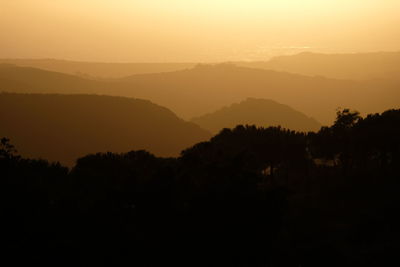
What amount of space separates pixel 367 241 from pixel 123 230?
1801 cm

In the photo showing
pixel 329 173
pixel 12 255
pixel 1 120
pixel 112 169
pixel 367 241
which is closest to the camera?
pixel 12 255

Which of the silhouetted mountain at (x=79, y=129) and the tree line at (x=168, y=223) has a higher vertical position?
the tree line at (x=168, y=223)

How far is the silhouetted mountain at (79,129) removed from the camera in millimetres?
164500

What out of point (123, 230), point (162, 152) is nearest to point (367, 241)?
point (123, 230)

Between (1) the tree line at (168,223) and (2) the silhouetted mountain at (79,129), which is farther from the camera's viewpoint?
(2) the silhouetted mountain at (79,129)

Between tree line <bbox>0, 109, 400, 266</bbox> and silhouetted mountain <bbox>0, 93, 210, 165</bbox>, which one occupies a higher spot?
tree line <bbox>0, 109, 400, 266</bbox>

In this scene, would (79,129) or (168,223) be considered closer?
(168,223)

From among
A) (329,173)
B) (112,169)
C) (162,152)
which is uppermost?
(112,169)

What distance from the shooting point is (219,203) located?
87.1 ft

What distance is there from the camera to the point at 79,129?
587 feet

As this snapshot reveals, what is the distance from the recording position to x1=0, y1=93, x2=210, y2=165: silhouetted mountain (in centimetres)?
16450

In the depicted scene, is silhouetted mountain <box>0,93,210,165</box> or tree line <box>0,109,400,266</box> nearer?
tree line <box>0,109,400,266</box>

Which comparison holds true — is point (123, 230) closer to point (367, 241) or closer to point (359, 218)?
point (367, 241)

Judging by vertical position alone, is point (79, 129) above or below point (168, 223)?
below
